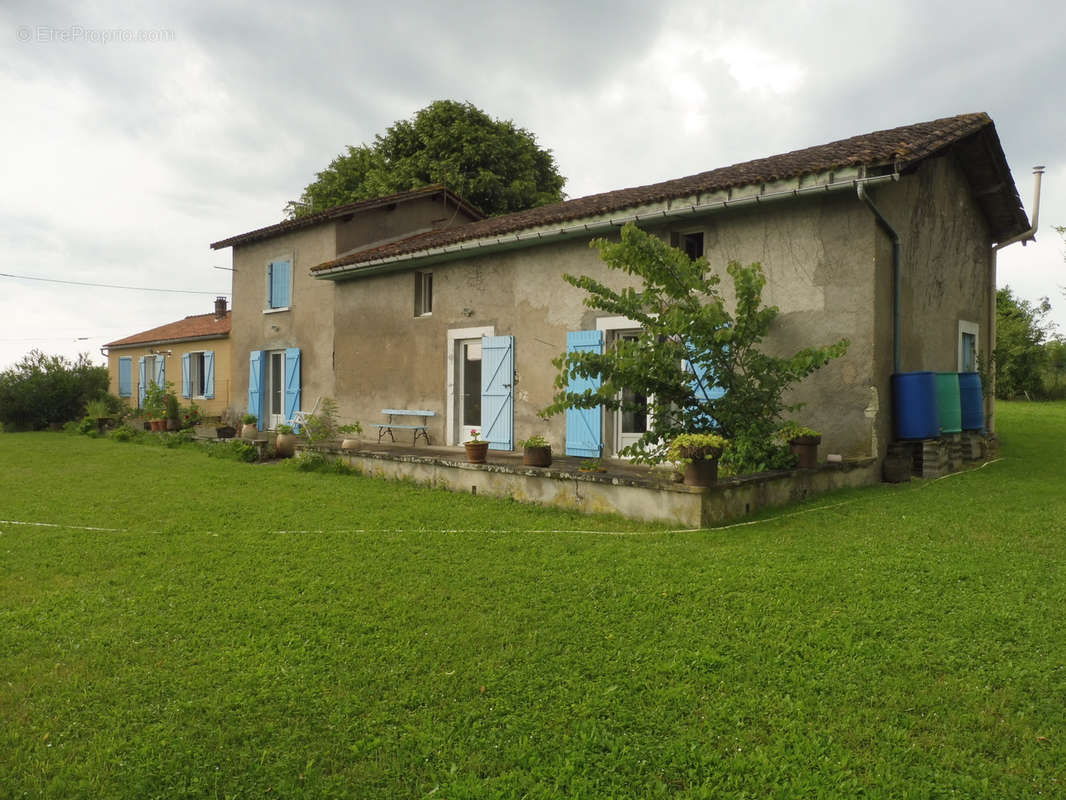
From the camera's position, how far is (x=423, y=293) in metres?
12.1

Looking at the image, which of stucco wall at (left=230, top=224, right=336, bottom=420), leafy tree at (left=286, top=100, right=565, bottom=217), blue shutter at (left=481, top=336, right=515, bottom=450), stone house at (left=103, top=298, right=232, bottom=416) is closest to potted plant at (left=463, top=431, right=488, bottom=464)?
blue shutter at (left=481, top=336, right=515, bottom=450)

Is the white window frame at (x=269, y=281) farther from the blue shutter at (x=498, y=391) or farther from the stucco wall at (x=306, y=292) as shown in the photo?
the blue shutter at (x=498, y=391)

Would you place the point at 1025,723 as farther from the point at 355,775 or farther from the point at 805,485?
the point at 805,485

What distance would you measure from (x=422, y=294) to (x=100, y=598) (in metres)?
8.50

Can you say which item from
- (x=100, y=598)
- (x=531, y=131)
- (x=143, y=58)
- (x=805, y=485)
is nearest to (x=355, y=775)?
(x=100, y=598)

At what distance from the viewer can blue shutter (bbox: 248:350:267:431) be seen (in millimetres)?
15773

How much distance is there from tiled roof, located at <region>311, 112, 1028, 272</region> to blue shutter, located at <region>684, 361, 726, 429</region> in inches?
84.8

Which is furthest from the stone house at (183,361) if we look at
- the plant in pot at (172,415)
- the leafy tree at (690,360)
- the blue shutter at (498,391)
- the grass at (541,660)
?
the leafy tree at (690,360)

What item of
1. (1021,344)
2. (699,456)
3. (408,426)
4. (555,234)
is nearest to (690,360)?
(699,456)

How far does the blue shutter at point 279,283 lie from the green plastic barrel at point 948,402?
12499 millimetres

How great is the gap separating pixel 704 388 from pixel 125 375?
21543mm

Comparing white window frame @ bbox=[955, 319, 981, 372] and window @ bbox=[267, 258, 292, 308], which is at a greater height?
window @ bbox=[267, 258, 292, 308]

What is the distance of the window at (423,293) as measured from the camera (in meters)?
12.0

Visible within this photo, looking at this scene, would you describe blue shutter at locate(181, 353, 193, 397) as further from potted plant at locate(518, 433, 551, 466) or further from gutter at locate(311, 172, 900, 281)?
potted plant at locate(518, 433, 551, 466)
